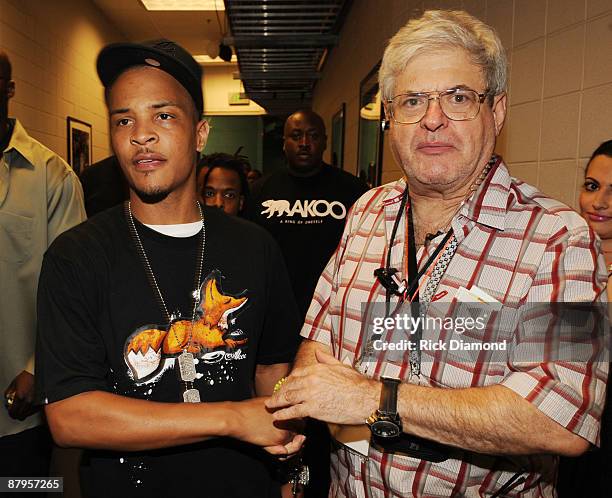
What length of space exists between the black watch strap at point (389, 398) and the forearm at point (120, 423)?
39 cm

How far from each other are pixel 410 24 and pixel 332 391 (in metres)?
0.98

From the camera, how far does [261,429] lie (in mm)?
1218

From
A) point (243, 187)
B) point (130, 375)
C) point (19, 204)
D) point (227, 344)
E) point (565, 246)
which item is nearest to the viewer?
point (565, 246)

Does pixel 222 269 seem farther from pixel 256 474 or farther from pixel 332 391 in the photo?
pixel 256 474

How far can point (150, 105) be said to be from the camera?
1.33 meters

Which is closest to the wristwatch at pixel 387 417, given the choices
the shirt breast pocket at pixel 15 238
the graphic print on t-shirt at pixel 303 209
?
the shirt breast pocket at pixel 15 238

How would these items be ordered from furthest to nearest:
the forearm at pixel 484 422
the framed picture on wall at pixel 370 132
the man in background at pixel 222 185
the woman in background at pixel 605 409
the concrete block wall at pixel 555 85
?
the framed picture on wall at pixel 370 132
the man in background at pixel 222 185
the concrete block wall at pixel 555 85
the woman in background at pixel 605 409
the forearm at pixel 484 422

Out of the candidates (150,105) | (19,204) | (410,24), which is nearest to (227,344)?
(150,105)

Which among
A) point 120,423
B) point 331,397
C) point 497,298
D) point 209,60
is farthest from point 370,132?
point 209,60

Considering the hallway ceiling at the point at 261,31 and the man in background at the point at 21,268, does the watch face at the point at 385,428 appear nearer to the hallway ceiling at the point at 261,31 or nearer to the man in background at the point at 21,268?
the man in background at the point at 21,268

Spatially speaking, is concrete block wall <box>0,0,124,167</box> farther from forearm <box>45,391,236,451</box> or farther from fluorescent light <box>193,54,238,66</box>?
forearm <box>45,391,236,451</box>

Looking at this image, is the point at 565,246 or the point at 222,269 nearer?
the point at 565,246

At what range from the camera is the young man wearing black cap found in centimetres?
114

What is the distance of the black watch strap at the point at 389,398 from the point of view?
1.11 metres
